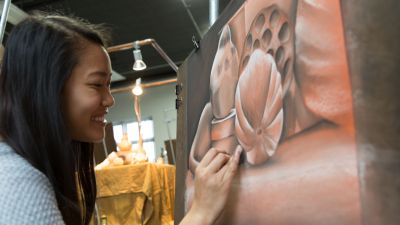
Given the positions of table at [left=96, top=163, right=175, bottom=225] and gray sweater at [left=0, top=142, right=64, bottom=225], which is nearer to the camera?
gray sweater at [left=0, top=142, right=64, bottom=225]

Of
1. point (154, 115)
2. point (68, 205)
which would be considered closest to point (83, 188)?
point (68, 205)

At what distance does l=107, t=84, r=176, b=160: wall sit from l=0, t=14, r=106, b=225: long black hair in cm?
643

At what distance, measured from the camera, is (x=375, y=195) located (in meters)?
0.48

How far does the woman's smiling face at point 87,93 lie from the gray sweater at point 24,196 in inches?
6.1

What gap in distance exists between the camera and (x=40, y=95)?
76 centimetres

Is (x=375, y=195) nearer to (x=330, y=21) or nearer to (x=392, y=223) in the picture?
(x=392, y=223)

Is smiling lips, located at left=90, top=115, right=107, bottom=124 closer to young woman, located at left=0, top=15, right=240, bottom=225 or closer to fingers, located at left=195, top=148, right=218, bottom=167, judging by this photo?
young woman, located at left=0, top=15, right=240, bottom=225

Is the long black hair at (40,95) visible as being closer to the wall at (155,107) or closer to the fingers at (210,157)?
the fingers at (210,157)

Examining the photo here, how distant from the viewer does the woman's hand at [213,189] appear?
813mm

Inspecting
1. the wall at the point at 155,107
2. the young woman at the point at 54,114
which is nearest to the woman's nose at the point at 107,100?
the young woman at the point at 54,114

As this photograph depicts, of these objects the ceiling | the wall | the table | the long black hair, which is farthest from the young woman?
the wall

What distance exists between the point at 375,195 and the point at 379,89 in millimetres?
122

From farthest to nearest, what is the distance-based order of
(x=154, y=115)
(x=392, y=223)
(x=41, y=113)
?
A: (x=154, y=115) → (x=41, y=113) → (x=392, y=223)

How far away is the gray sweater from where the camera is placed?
0.64m
